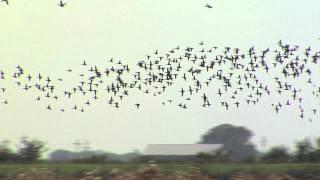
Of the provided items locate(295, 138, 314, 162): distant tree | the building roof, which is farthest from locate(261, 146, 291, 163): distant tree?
the building roof

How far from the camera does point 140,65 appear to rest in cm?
2350

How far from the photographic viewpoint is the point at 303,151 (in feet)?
105

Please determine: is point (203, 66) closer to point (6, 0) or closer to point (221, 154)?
point (6, 0)

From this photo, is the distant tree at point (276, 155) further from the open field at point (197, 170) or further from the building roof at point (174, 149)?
the building roof at point (174, 149)

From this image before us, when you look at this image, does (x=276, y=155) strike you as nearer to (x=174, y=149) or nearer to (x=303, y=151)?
(x=303, y=151)

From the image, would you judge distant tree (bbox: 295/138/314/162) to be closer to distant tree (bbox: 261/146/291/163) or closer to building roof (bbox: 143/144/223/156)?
distant tree (bbox: 261/146/291/163)

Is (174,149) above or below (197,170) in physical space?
above

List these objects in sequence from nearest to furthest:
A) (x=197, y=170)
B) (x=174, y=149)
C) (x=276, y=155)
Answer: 1. (x=197, y=170)
2. (x=276, y=155)
3. (x=174, y=149)

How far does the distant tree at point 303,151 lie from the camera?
3106cm

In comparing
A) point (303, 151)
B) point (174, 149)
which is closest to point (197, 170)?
point (303, 151)

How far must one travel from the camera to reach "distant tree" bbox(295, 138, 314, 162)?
102ft

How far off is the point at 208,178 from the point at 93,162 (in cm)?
940

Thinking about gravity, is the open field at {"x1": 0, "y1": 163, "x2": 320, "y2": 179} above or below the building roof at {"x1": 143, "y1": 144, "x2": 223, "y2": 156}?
below

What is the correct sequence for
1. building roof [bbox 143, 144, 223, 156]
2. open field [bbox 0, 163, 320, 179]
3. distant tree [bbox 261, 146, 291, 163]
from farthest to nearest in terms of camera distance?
building roof [bbox 143, 144, 223, 156], distant tree [bbox 261, 146, 291, 163], open field [bbox 0, 163, 320, 179]
